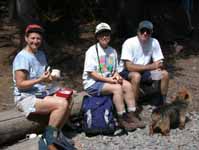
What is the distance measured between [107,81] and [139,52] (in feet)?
2.76

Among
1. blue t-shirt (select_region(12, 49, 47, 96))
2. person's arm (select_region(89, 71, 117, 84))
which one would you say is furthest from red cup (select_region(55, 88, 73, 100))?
person's arm (select_region(89, 71, 117, 84))

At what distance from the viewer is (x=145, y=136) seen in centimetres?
623

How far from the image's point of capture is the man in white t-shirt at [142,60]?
6.75m

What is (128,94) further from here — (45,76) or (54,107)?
(45,76)

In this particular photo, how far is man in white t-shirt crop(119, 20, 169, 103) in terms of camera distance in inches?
266

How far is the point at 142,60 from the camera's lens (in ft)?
22.8

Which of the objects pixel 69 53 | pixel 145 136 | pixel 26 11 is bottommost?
pixel 145 136

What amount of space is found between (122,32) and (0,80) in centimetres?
353

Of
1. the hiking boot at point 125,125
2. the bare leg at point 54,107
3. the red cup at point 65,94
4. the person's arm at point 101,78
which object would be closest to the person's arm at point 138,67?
the person's arm at point 101,78

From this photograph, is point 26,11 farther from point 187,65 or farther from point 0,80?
point 187,65

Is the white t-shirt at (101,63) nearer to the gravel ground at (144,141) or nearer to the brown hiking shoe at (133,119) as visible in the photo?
the brown hiking shoe at (133,119)

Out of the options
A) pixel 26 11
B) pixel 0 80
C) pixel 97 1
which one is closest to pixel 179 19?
pixel 97 1

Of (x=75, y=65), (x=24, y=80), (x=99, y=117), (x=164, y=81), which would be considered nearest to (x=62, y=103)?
(x=24, y=80)

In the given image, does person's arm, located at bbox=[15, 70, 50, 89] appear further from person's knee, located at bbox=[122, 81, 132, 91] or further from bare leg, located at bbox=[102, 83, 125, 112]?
person's knee, located at bbox=[122, 81, 132, 91]
